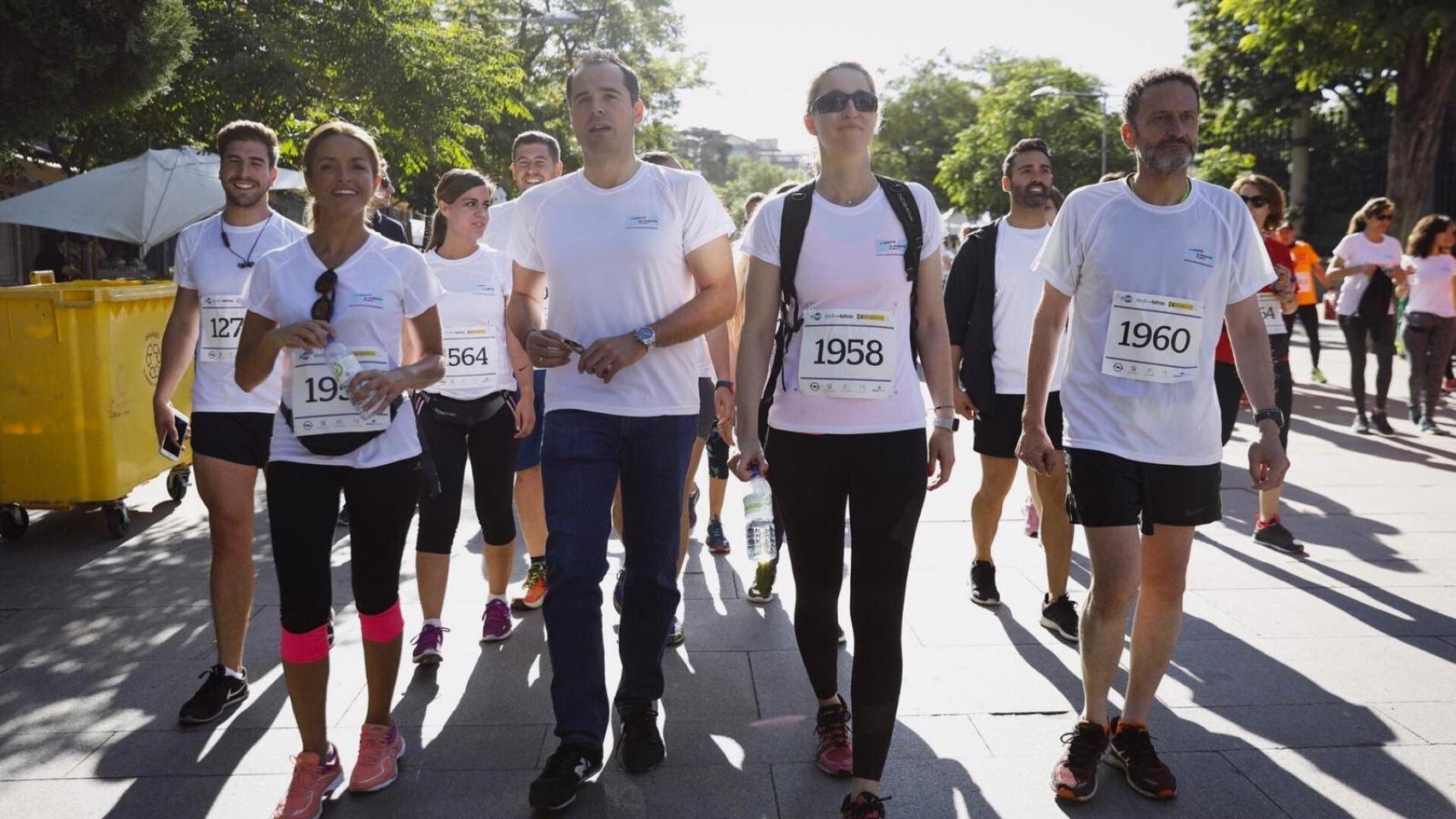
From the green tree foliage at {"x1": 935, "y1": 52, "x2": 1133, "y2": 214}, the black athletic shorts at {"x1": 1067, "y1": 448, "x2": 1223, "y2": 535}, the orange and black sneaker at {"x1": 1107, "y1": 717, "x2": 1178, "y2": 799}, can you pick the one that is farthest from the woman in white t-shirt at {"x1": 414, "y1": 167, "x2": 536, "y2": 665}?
the green tree foliage at {"x1": 935, "y1": 52, "x2": 1133, "y2": 214}

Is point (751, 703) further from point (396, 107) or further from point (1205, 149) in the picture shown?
point (1205, 149)

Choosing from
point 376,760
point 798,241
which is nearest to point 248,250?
point 376,760

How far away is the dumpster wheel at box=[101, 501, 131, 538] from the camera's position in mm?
7109

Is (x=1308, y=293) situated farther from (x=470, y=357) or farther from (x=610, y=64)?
(x=610, y=64)

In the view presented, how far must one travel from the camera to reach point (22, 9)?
7.52 metres

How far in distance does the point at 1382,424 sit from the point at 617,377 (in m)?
9.03

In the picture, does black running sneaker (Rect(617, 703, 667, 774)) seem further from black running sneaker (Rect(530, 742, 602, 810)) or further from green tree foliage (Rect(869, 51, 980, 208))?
green tree foliage (Rect(869, 51, 980, 208))

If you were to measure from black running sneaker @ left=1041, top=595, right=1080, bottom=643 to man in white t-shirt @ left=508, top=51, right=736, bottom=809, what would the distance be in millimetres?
1958

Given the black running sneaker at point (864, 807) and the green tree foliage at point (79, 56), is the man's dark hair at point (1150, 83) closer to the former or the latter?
the black running sneaker at point (864, 807)

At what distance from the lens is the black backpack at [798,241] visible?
3.49 metres

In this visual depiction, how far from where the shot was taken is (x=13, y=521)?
23.3 feet

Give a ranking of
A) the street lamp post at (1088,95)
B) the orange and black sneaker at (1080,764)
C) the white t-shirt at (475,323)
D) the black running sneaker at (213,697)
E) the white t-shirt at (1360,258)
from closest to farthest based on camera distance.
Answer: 1. the orange and black sneaker at (1080,764)
2. the black running sneaker at (213,697)
3. the white t-shirt at (475,323)
4. the white t-shirt at (1360,258)
5. the street lamp post at (1088,95)

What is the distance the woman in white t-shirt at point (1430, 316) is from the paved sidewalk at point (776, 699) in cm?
459

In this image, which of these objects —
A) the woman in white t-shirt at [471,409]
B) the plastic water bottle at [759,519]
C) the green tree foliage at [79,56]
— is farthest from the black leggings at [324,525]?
the green tree foliage at [79,56]
